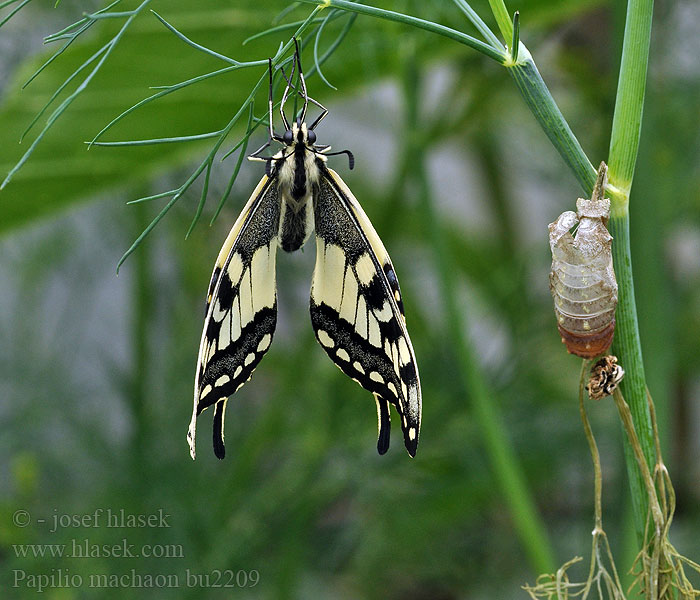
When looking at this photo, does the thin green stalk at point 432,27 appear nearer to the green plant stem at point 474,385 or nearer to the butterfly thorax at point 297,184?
the butterfly thorax at point 297,184

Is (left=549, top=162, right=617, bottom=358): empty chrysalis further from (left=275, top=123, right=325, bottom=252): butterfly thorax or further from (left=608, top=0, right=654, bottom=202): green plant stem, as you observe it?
(left=275, top=123, right=325, bottom=252): butterfly thorax

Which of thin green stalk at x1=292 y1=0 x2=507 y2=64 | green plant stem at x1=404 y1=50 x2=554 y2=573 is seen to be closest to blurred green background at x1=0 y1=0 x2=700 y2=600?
green plant stem at x1=404 y1=50 x2=554 y2=573

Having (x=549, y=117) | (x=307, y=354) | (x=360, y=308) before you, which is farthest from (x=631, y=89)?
(x=307, y=354)

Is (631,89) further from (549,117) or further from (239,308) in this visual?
(239,308)

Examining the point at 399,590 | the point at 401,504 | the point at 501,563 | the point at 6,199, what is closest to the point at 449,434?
the point at 401,504

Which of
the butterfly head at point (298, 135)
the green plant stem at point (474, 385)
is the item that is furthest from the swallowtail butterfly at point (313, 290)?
the green plant stem at point (474, 385)

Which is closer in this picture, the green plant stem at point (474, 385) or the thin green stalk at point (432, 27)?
the thin green stalk at point (432, 27)
